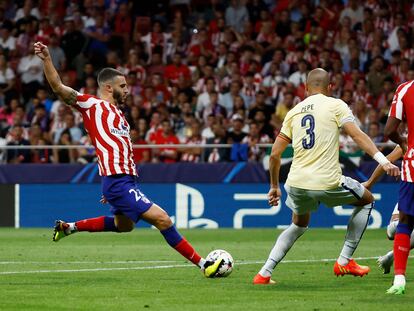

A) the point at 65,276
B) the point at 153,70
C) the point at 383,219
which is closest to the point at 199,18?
the point at 153,70

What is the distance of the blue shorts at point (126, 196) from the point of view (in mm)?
11047

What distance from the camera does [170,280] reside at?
11.1 metres

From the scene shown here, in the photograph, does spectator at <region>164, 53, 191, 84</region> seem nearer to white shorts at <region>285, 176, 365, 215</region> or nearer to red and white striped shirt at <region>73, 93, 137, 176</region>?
Answer: red and white striped shirt at <region>73, 93, 137, 176</region>

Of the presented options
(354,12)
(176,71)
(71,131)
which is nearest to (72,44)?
(176,71)

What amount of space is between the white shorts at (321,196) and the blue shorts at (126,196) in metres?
1.49

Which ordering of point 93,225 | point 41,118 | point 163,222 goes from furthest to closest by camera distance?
point 41,118, point 93,225, point 163,222

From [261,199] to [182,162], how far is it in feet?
5.64

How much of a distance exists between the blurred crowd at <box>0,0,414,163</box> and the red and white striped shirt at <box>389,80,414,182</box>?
11.5 m

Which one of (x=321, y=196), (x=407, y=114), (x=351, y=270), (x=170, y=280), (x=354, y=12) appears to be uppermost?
(x=354, y=12)

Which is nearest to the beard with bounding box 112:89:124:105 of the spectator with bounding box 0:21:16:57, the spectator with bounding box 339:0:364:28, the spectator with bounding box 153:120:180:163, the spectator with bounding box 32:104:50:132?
the spectator with bounding box 153:120:180:163

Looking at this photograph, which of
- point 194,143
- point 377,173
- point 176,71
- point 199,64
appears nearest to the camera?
point 377,173

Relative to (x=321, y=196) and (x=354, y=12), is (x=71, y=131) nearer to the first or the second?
(x=354, y=12)

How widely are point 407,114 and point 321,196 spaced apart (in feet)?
4.42

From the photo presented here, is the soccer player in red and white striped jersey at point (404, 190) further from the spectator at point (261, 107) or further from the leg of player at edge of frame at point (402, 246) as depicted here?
the spectator at point (261, 107)
